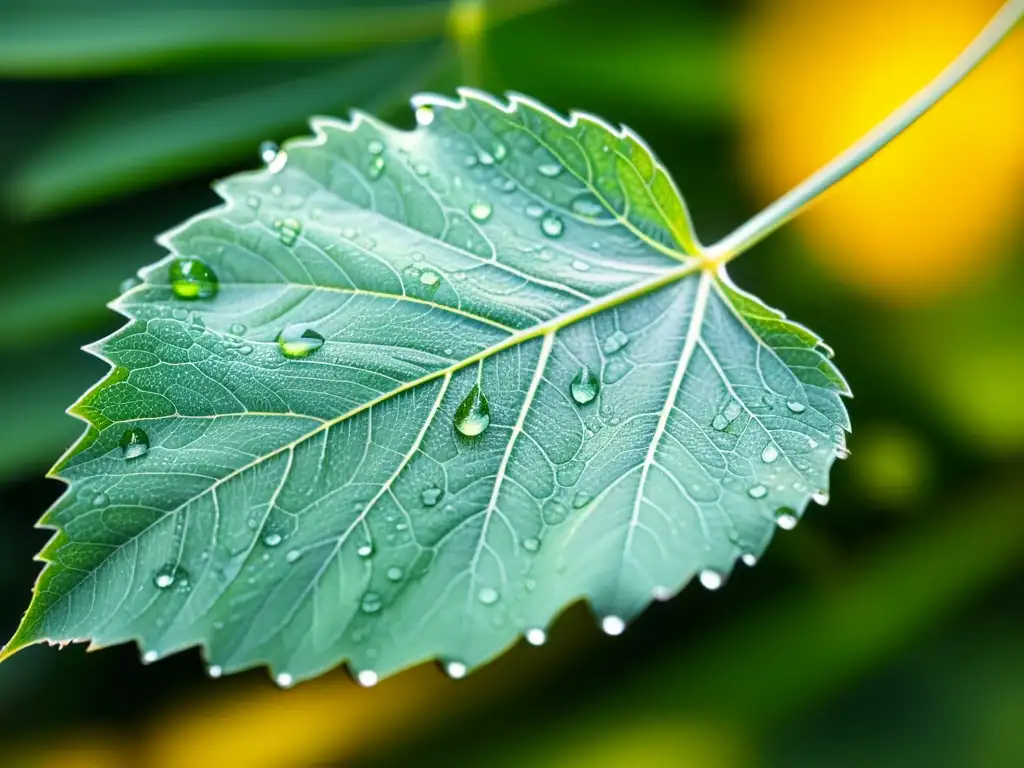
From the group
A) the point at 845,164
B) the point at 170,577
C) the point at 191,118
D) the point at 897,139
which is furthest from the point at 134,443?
the point at 897,139

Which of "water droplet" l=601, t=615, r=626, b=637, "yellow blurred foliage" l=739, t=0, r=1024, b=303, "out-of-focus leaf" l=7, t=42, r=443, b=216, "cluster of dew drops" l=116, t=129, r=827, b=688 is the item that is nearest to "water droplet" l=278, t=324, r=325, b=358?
"cluster of dew drops" l=116, t=129, r=827, b=688

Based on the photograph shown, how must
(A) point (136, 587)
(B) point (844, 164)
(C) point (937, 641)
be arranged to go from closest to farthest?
1. (A) point (136, 587)
2. (B) point (844, 164)
3. (C) point (937, 641)

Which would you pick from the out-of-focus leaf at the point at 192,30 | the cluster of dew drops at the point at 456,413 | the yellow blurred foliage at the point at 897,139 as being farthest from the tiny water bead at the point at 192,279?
the yellow blurred foliage at the point at 897,139

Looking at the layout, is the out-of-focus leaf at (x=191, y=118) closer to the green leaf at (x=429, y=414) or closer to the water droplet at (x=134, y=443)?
the green leaf at (x=429, y=414)

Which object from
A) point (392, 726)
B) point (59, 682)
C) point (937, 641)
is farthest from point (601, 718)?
point (59, 682)

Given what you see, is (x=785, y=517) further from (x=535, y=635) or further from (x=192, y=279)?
(x=192, y=279)

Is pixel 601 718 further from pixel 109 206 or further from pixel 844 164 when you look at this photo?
pixel 109 206

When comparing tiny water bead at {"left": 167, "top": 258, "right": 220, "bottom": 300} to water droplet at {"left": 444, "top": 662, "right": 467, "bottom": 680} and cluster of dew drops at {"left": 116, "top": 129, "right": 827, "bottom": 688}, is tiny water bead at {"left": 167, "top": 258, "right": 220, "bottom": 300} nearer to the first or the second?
cluster of dew drops at {"left": 116, "top": 129, "right": 827, "bottom": 688}

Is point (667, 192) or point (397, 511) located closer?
point (397, 511)
